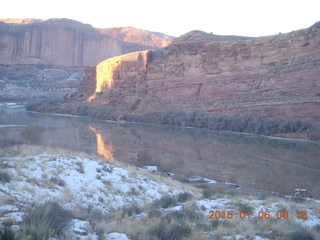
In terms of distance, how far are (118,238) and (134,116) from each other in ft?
111

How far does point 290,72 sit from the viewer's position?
26859mm

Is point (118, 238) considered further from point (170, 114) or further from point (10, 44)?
point (10, 44)

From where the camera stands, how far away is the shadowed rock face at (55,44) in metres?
83.9

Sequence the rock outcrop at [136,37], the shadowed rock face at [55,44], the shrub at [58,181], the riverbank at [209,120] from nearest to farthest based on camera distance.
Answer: the shrub at [58,181] < the riverbank at [209,120] < the shadowed rock face at [55,44] < the rock outcrop at [136,37]

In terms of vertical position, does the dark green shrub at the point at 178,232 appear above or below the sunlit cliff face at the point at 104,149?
above

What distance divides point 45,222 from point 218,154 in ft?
53.7

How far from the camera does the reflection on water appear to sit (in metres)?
14.2

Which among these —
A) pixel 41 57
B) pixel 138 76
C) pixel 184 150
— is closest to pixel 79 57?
pixel 41 57

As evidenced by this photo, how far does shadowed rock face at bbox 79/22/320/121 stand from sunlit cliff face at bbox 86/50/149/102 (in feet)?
1.16

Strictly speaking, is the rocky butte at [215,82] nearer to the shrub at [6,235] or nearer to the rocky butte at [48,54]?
the rocky butte at [48,54]

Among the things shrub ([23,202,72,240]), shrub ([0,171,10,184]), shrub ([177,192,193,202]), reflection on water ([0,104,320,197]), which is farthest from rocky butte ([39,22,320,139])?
shrub ([23,202,72,240])

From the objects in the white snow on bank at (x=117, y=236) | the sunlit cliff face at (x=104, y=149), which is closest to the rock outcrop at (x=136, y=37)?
the sunlit cliff face at (x=104, y=149)

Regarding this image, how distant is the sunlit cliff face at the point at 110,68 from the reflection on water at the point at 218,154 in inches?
658

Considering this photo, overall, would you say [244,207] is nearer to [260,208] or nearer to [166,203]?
[260,208]
